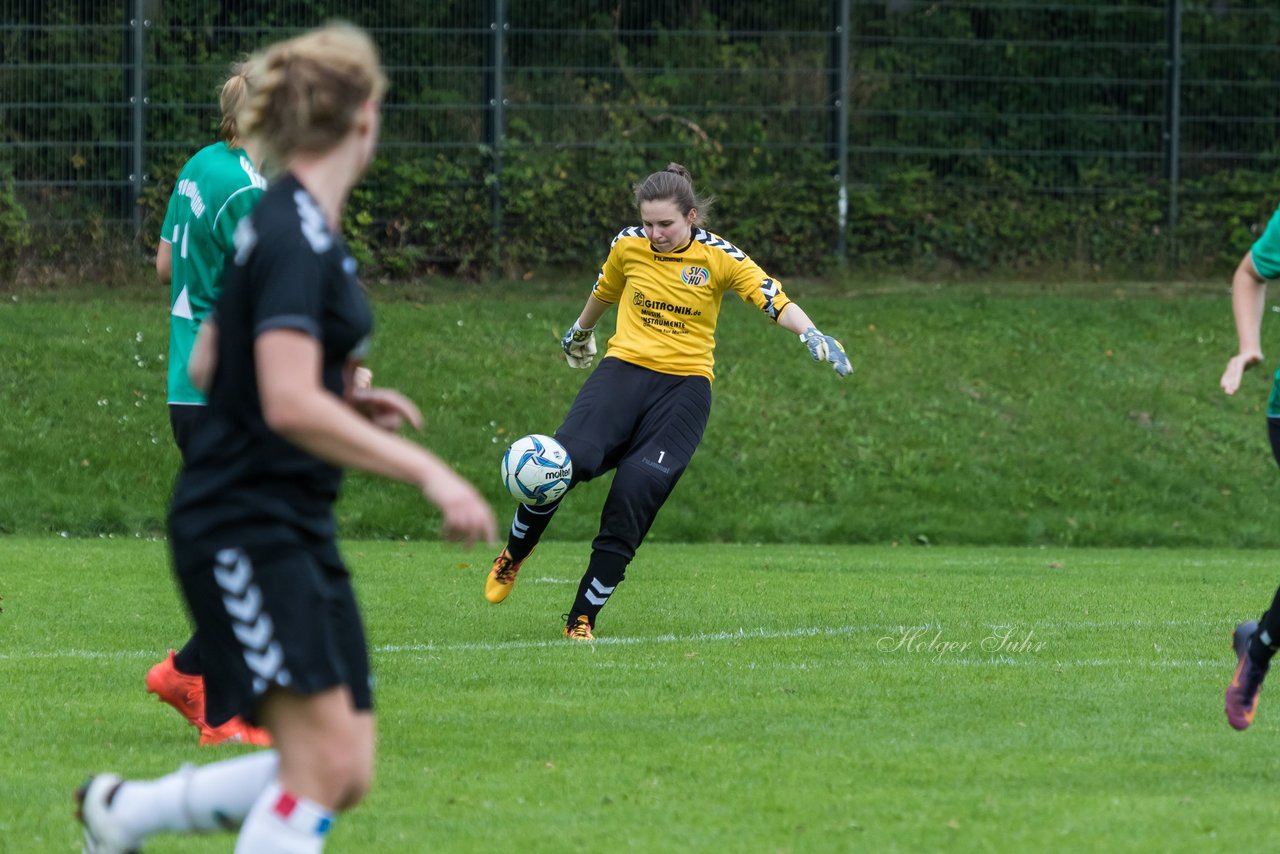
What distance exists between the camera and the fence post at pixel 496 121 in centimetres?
2030

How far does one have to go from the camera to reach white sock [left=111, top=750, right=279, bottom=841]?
361cm

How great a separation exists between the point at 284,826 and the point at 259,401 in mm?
780

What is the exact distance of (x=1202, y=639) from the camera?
335 inches

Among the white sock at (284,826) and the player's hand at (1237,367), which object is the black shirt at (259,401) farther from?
the player's hand at (1237,367)

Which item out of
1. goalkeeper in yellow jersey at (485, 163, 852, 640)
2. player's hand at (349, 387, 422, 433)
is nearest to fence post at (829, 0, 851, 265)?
goalkeeper in yellow jersey at (485, 163, 852, 640)

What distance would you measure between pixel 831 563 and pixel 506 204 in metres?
9.02

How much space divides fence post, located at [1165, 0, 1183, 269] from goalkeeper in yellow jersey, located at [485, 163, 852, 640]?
14.6 metres

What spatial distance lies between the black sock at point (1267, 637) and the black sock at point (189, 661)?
331 cm

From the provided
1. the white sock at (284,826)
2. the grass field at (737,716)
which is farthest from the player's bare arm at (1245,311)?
the white sock at (284,826)

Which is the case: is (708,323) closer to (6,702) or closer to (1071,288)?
(6,702)

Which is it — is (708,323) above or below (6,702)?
above

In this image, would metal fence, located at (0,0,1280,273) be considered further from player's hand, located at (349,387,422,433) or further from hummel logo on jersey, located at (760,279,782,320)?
player's hand, located at (349,387,422,433)

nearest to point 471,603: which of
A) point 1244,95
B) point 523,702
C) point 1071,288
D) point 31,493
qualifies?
point 523,702

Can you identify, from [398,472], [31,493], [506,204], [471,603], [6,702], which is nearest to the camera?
[398,472]
